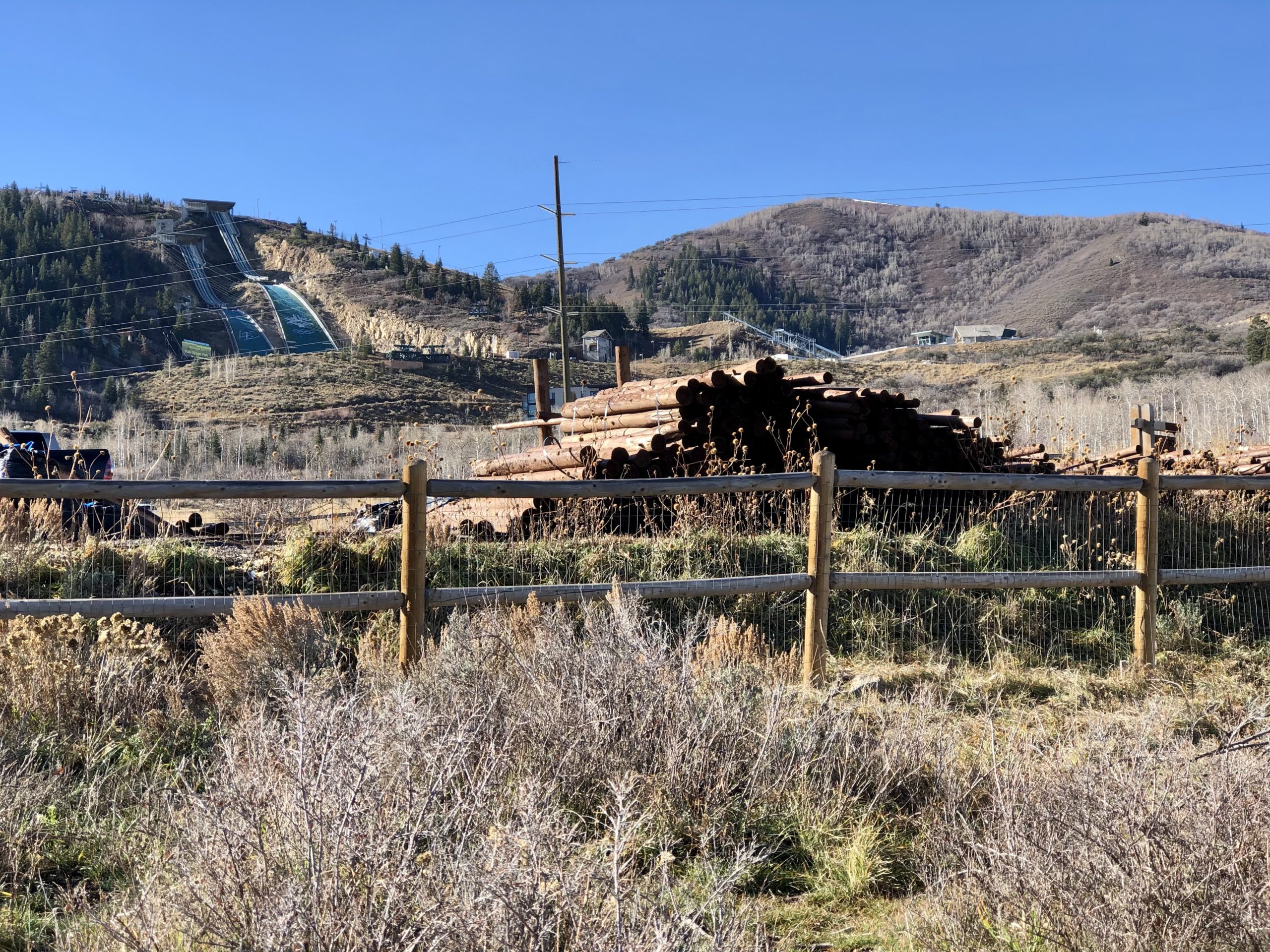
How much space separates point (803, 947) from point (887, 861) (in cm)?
60

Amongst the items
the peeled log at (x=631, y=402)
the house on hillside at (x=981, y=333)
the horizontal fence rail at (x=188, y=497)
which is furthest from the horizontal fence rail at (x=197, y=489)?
the house on hillside at (x=981, y=333)

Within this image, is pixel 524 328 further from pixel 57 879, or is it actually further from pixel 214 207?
pixel 57 879

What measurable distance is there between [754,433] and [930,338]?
352ft

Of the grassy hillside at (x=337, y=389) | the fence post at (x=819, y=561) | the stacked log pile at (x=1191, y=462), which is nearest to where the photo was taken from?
the fence post at (x=819, y=561)

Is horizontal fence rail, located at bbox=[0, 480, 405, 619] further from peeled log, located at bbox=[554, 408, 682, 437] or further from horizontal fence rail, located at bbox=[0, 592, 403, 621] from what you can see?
peeled log, located at bbox=[554, 408, 682, 437]

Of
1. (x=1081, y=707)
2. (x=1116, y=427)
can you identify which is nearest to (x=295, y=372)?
(x=1116, y=427)

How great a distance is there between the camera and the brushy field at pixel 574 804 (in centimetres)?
237

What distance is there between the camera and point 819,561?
659 centimetres

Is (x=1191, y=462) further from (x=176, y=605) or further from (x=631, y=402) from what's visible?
(x=176, y=605)

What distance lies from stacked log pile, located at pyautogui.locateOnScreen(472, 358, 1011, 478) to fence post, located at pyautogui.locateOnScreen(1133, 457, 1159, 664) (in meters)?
2.61

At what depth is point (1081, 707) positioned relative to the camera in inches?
254

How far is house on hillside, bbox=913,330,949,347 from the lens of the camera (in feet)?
338

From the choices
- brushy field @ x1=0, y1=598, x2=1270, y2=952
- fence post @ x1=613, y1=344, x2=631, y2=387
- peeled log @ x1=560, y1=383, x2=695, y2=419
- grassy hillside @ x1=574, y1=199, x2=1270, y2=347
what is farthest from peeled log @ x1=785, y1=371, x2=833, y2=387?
grassy hillside @ x1=574, y1=199, x2=1270, y2=347

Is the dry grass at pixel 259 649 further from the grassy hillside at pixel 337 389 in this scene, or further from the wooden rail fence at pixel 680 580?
the grassy hillside at pixel 337 389
